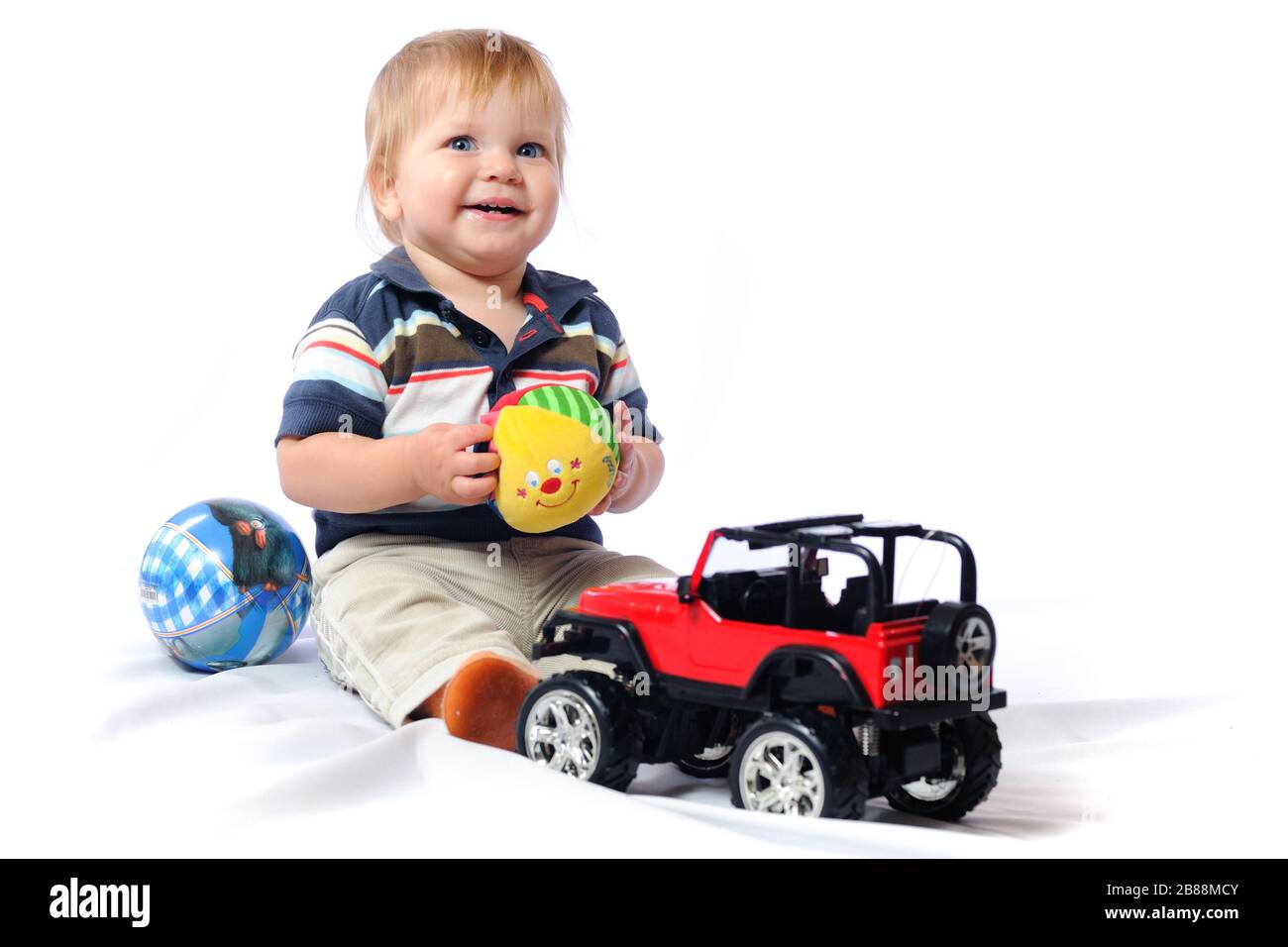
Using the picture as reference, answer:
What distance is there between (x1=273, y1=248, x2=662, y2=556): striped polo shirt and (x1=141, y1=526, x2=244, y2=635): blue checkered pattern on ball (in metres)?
0.21

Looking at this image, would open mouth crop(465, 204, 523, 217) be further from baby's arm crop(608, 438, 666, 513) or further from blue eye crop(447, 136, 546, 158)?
baby's arm crop(608, 438, 666, 513)

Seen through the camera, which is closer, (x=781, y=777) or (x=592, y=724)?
(x=781, y=777)

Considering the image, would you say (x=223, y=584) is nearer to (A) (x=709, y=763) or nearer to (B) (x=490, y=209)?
(B) (x=490, y=209)

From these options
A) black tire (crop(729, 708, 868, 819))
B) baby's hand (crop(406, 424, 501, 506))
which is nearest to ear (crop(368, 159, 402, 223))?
baby's hand (crop(406, 424, 501, 506))

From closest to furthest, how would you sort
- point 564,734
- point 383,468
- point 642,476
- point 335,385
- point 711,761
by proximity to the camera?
point 564,734
point 711,761
point 383,468
point 335,385
point 642,476

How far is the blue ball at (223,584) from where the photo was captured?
2721 mm

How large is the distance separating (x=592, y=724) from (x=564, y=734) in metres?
0.06

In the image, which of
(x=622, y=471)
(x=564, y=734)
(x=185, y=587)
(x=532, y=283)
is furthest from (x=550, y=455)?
(x=185, y=587)

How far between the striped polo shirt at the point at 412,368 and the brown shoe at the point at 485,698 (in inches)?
17.7

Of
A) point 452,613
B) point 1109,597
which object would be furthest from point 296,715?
point 1109,597

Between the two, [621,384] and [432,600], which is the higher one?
[621,384]

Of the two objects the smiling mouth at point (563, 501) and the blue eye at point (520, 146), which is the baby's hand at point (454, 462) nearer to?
the smiling mouth at point (563, 501)

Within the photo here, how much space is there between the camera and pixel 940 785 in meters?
1.98

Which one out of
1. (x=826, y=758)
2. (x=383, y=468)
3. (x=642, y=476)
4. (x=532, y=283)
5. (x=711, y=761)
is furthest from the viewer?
(x=532, y=283)
